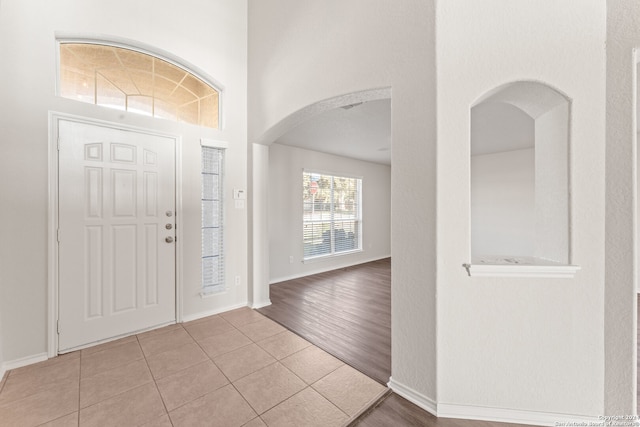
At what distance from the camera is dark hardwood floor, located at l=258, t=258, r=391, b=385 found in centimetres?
218

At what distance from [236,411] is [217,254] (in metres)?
1.84

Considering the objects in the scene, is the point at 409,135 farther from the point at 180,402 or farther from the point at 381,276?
the point at 381,276

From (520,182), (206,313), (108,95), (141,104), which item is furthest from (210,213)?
(520,182)

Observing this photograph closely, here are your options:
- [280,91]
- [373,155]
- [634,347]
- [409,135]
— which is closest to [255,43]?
[280,91]

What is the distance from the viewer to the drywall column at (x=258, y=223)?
3.16 m

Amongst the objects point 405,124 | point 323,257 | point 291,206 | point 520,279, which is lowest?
point 323,257

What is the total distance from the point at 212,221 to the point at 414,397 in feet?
8.72

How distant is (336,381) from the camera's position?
71.8 inches

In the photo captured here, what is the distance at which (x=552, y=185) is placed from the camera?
63.3 inches

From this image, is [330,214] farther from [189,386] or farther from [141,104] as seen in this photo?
[189,386]

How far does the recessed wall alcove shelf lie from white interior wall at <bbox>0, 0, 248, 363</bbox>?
9.43ft

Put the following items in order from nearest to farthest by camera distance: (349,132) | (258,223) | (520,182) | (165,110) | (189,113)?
(165,110), (189,113), (258,223), (349,132), (520,182)

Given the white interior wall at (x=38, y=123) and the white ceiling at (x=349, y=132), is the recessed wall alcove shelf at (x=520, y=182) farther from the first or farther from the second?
the white interior wall at (x=38, y=123)

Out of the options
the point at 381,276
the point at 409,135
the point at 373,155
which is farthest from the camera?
the point at 373,155
